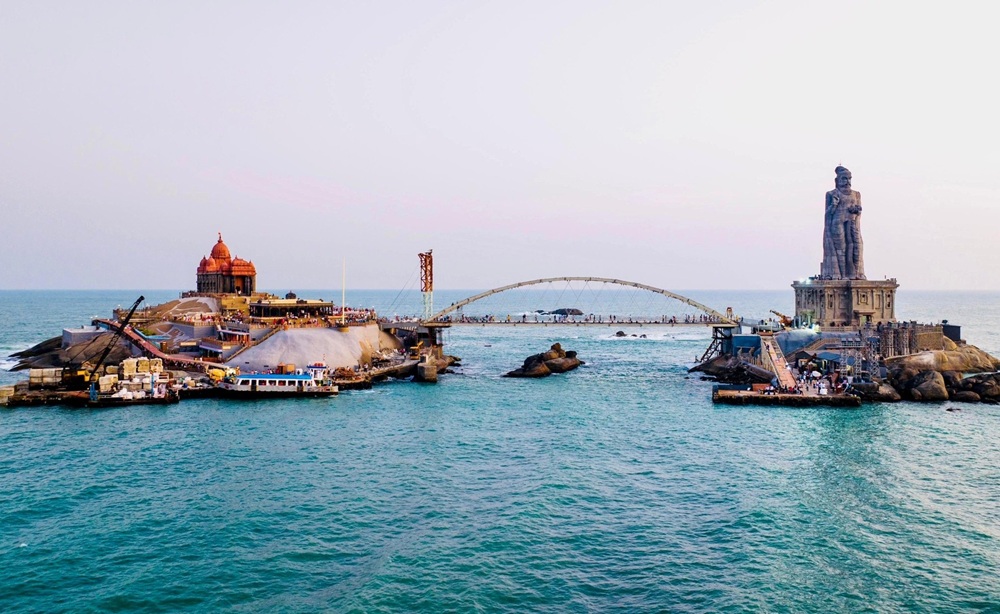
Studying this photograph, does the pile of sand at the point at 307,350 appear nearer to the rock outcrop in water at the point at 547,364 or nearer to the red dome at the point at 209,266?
the rock outcrop in water at the point at 547,364

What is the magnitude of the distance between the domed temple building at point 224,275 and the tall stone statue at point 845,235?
84.7 meters

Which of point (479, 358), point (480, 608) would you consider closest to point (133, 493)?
point (480, 608)

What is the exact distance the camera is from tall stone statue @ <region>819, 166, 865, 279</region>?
91688mm

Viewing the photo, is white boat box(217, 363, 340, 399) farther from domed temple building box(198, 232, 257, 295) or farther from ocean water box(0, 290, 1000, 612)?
domed temple building box(198, 232, 257, 295)

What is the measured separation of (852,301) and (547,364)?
38237mm

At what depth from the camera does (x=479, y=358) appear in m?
106

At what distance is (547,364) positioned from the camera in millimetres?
87938

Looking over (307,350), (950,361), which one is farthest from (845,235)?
(307,350)

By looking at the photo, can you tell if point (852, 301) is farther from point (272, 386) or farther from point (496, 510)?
point (496, 510)

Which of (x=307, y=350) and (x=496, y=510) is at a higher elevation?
(x=307, y=350)

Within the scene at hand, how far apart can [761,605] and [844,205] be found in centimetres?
7873

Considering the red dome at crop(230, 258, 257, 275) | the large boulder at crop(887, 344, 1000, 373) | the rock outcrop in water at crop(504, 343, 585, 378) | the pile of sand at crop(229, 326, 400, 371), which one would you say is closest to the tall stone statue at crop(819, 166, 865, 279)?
the large boulder at crop(887, 344, 1000, 373)

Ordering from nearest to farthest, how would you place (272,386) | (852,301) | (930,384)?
(930,384)
(272,386)
(852,301)

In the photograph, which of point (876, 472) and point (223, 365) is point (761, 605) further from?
point (223, 365)
